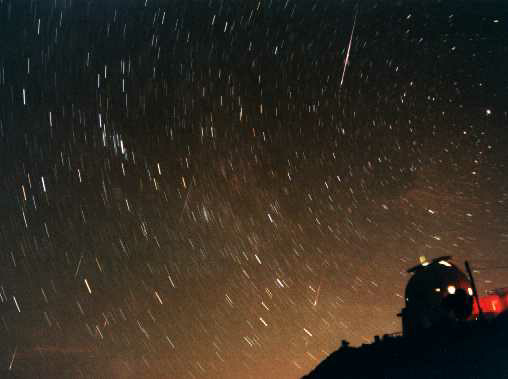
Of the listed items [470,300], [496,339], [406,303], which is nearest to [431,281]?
[406,303]

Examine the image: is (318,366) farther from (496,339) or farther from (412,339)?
(496,339)

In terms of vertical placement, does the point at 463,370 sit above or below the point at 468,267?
below

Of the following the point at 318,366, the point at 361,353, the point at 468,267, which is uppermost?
the point at 468,267

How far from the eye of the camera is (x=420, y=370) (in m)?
32.6

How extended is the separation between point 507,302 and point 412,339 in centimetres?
1225

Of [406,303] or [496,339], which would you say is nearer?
[496,339]

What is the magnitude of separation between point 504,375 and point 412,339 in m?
7.41

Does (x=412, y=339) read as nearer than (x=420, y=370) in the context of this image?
No

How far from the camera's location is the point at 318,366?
43.8 m

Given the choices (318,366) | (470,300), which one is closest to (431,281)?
(470,300)

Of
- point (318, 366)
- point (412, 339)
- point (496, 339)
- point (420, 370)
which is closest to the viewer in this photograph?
point (496, 339)

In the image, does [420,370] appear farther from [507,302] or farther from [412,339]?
[507,302]

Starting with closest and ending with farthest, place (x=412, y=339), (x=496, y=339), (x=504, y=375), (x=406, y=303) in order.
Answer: (x=504, y=375) < (x=496, y=339) < (x=412, y=339) < (x=406, y=303)

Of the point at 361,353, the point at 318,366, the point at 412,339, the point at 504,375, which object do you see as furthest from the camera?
the point at 318,366
